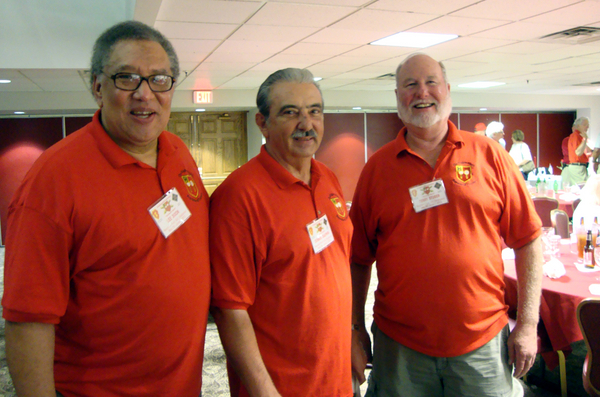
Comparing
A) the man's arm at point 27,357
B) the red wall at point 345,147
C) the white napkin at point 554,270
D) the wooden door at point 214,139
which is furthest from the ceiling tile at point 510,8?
the red wall at point 345,147

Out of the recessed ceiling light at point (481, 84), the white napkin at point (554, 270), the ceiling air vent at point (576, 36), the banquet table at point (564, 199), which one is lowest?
the white napkin at point (554, 270)

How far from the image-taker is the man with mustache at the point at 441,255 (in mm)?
1647

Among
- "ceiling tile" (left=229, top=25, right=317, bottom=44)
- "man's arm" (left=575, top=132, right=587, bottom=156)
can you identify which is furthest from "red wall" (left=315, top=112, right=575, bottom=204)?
"ceiling tile" (left=229, top=25, right=317, bottom=44)

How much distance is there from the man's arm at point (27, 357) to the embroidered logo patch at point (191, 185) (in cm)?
54

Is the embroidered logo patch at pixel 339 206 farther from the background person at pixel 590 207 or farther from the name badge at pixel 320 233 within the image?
the background person at pixel 590 207

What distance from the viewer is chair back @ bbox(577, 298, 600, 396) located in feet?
6.82

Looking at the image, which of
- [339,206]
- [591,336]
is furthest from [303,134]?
[591,336]

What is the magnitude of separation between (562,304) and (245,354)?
202 cm

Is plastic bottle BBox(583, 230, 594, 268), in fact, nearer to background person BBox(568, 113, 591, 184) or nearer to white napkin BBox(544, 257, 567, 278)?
white napkin BBox(544, 257, 567, 278)

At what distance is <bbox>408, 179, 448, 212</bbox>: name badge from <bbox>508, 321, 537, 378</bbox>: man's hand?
0.59m

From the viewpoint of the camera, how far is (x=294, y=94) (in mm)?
1497

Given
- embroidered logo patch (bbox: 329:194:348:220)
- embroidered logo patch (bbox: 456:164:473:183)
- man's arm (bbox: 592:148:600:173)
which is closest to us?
embroidered logo patch (bbox: 329:194:348:220)

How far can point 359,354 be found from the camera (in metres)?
1.79

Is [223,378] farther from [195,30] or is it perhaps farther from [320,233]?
[195,30]
